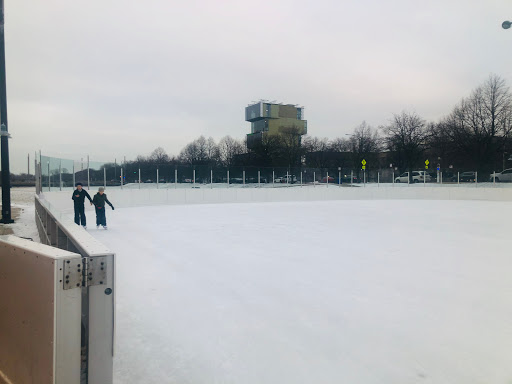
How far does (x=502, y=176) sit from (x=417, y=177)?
656 centimetres

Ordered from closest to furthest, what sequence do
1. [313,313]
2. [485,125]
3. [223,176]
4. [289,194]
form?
[313,313]
[223,176]
[289,194]
[485,125]

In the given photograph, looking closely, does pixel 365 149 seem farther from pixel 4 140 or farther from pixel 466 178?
pixel 4 140

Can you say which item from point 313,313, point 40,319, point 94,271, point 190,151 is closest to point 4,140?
point 313,313

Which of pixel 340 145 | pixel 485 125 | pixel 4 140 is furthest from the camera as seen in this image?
pixel 340 145

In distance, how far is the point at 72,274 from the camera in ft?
7.90

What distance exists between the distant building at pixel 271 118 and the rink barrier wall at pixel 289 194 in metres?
52.8

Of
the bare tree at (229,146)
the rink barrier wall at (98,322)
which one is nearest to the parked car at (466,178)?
the rink barrier wall at (98,322)

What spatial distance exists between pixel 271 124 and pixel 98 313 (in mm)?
86456

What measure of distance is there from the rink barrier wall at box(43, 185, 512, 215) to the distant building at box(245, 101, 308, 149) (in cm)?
5278

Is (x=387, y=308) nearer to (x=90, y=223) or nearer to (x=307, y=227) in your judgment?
(x=307, y=227)

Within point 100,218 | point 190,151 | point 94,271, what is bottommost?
point 100,218

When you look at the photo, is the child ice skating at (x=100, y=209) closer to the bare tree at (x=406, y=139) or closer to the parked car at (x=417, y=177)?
the parked car at (x=417, y=177)

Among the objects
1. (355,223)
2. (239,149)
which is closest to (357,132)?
(239,149)

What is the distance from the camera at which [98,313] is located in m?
2.52
